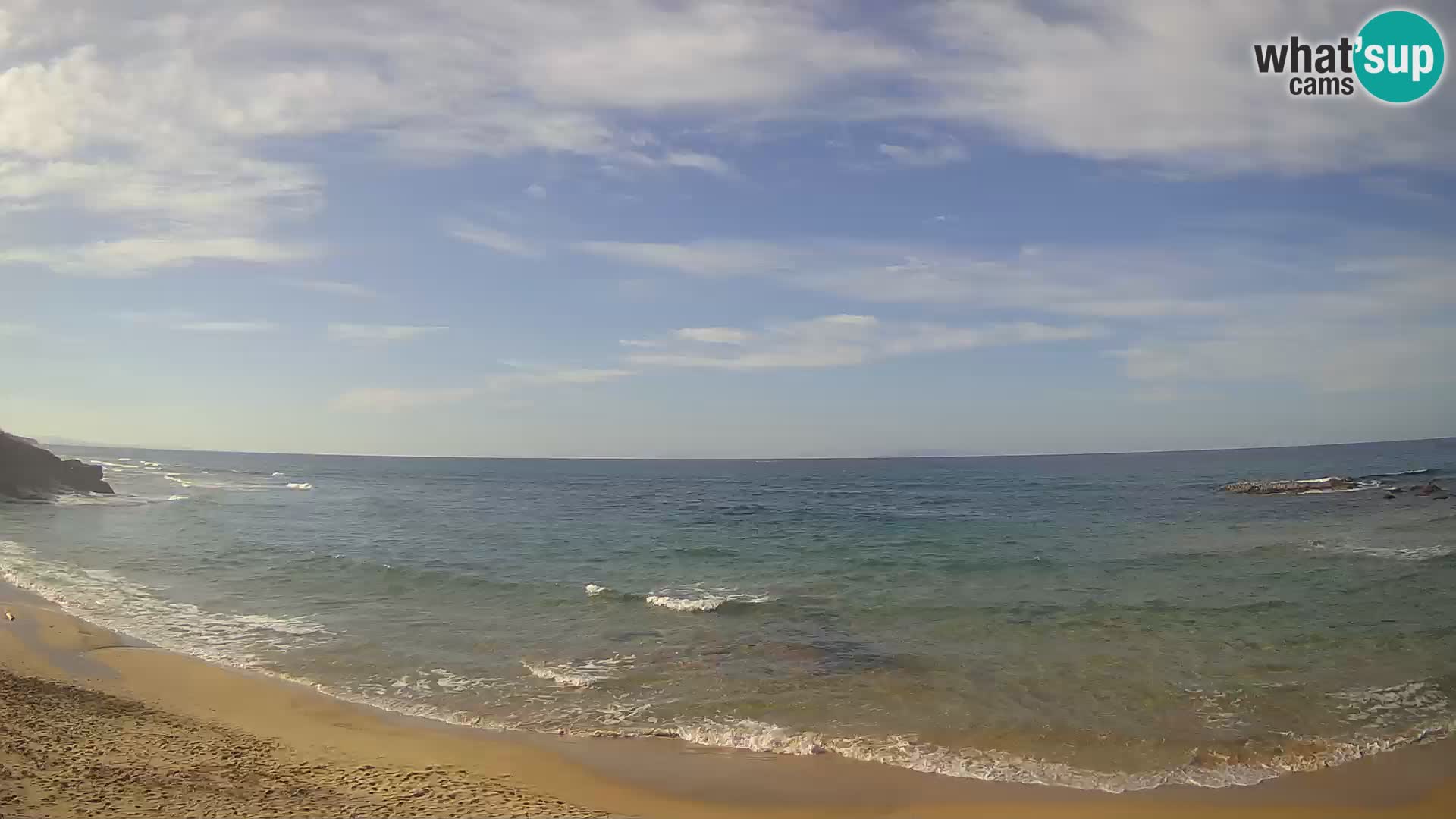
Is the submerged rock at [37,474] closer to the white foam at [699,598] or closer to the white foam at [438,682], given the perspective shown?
the white foam at [699,598]

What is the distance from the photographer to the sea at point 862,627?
10.8m

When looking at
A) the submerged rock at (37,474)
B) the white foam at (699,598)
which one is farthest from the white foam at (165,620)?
the submerged rock at (37,474)

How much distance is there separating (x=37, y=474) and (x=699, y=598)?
49.8 m

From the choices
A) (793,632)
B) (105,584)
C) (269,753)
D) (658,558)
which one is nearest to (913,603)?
(793,632)

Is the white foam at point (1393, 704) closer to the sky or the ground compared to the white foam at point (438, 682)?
closer to the sky

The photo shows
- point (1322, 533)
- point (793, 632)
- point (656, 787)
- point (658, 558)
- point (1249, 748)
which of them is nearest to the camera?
point (656, 787)

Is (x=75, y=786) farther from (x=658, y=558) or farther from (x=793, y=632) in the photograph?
(x=658, y=558)

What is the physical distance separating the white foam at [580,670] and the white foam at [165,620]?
536cm

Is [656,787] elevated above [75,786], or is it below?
below

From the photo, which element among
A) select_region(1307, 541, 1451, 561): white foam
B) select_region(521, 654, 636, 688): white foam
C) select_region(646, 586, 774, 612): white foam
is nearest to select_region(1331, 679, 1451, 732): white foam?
select_region(521, 654, 636, 688): white foam

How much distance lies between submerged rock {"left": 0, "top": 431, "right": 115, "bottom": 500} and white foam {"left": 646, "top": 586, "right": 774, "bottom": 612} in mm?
45718

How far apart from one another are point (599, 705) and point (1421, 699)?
1307 centimetres

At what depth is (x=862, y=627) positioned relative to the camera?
1678 cm

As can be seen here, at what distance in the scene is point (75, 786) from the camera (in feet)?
25.9
